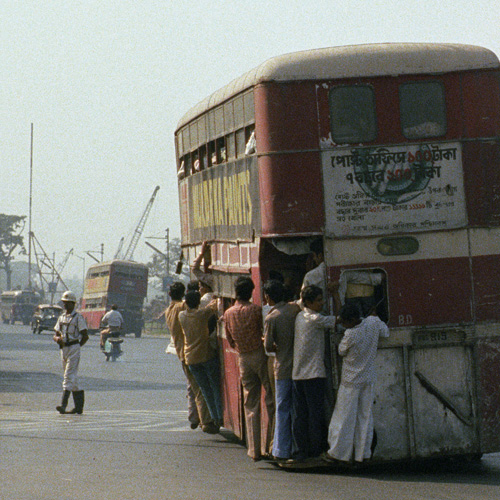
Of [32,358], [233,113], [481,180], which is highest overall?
[233,113]

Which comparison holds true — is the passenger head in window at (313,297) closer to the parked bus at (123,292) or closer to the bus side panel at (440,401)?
the bus side panel at (440,401)

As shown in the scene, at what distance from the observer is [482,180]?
1078 cm

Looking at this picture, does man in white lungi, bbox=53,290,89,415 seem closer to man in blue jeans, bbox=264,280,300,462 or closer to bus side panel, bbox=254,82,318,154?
man in blue jeans, bbox=264,280,300,462

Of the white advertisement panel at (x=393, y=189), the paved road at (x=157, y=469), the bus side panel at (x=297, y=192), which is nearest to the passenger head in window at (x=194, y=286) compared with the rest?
the paved road at (x=157, y=469)

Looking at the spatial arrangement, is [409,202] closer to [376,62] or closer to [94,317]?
[376,62]

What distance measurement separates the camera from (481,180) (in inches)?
424

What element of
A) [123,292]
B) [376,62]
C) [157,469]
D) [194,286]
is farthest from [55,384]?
[123,292]

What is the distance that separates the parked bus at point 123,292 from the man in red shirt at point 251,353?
5424 cm

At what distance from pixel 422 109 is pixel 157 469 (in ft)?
12.6

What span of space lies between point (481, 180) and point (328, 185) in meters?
1.28

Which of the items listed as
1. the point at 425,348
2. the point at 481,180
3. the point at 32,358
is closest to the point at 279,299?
the point at 425,348

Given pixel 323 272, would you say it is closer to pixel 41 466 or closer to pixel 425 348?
pixel 425 348

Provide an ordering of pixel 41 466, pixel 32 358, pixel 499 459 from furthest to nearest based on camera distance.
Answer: pixel 32 358 → pixel 499 459 → pixel 41 466

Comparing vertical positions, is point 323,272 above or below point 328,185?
below
